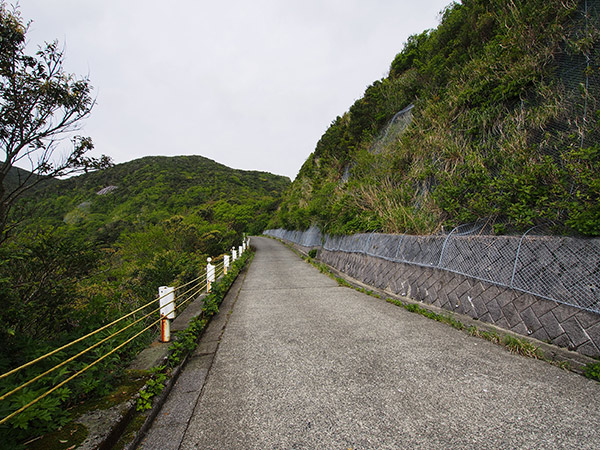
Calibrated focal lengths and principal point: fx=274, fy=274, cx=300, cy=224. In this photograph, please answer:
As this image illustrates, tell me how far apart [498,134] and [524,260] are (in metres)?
4.43

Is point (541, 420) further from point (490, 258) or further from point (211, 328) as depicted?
point (211, 328)

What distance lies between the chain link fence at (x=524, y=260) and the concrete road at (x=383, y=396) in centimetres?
93

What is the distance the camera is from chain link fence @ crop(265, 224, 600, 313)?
319 cm

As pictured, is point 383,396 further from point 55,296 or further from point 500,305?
point 55,296

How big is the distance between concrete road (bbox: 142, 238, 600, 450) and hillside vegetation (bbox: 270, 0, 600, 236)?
213cm

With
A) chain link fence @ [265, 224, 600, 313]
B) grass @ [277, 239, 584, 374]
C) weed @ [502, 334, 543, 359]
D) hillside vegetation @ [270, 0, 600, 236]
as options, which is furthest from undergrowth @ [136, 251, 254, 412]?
hillside vegetation @ [270, 0, 600, 236]

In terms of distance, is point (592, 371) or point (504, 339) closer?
point (592, 371)

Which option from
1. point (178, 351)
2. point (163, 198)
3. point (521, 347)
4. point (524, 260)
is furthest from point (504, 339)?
point (163, 198)

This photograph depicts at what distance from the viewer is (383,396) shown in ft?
8.39

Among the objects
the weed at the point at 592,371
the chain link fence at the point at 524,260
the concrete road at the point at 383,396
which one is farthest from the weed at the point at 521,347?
the chain link fence at the point at 524,260

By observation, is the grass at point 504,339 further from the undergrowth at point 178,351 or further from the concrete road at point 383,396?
the undergrowth at point 178,351

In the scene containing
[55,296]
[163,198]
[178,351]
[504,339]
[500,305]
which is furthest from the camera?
[163,198]

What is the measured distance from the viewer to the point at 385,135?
45.1ft

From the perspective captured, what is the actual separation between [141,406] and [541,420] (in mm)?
3285
